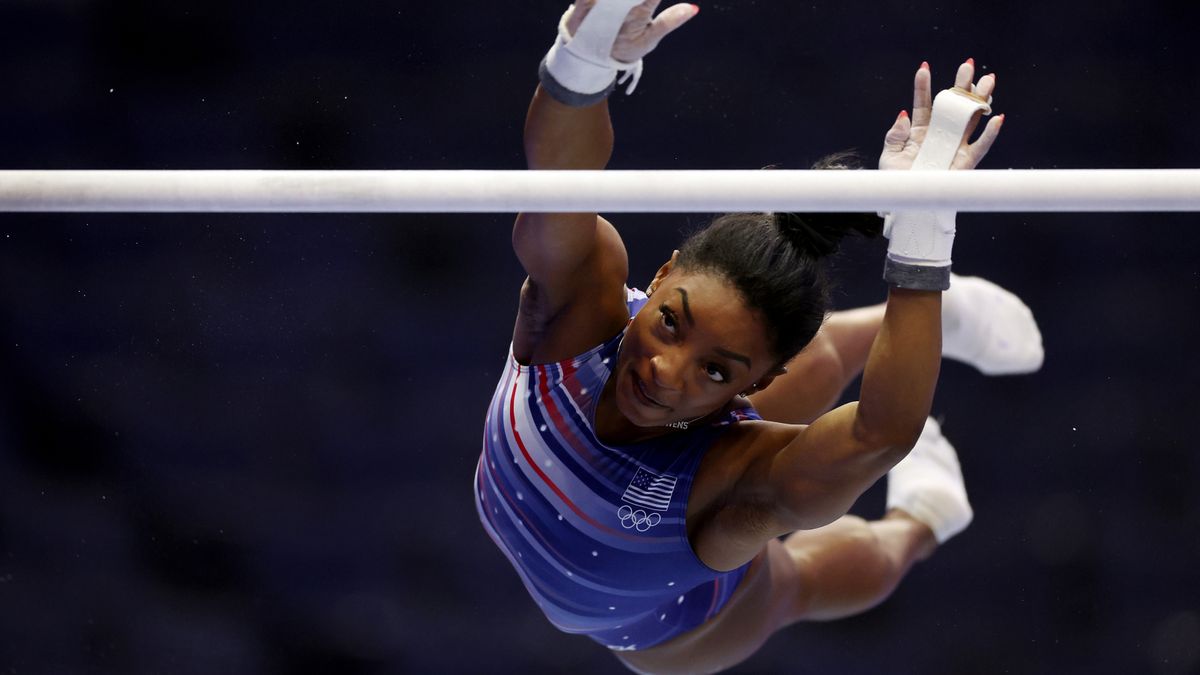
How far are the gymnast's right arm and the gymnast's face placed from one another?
63 millimetres

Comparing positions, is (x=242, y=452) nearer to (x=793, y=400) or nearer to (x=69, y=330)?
(x=69, y=330)

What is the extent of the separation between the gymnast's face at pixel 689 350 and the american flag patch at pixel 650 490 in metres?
0.09

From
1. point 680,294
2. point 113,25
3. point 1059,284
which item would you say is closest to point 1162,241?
point 1059,284

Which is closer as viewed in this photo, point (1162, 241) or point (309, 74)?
point (309, 74)

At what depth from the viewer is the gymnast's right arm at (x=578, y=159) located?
1.07m

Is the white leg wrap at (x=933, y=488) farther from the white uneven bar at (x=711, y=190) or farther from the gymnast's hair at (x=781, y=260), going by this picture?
the white uneven bar at (x=711, y=190)

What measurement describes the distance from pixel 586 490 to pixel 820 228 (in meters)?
0.37

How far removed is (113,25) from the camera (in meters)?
2.09

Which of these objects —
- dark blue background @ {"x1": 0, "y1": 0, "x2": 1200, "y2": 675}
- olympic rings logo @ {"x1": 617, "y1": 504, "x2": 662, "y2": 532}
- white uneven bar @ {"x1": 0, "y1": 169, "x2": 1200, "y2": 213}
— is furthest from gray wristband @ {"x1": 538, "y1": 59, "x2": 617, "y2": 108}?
dark blue background @ {"x1": 0, "y1": 0, "x2": 1200, "y2": 675}

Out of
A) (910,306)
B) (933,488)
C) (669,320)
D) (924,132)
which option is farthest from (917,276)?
(933,488)

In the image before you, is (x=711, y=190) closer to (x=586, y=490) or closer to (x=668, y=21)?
(x=668, y=21)

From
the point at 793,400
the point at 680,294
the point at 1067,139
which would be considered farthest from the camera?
the point at 1067,139

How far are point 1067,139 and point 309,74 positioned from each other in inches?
52.9

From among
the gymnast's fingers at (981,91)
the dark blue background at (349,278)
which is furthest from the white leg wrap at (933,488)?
the gymnast's fingers at (981,91)
